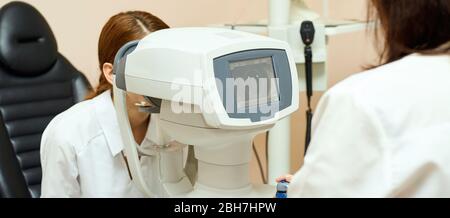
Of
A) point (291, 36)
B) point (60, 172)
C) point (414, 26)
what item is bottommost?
point (60, 172)

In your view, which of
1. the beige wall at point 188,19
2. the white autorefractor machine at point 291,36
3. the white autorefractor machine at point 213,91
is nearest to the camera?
the white autorefractor machine at point 213,91

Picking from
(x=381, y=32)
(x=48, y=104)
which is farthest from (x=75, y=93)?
(x=381, y=32)

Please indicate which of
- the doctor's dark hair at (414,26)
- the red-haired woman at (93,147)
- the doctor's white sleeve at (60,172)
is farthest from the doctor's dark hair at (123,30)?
the doctor's dark hair at (414,26)

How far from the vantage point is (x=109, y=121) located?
1.44 metres

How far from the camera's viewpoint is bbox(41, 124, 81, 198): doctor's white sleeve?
4.53ft

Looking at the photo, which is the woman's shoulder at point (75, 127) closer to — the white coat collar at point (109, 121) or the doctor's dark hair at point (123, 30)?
the white coat collar at point (109, 121)

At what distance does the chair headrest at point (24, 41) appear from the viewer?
1.91m

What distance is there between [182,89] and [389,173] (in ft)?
1.25

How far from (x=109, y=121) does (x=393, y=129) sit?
881 mm

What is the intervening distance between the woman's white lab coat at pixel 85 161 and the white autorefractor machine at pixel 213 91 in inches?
8.2

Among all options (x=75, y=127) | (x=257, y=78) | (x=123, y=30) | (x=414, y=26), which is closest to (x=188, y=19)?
(x=123, y=30)

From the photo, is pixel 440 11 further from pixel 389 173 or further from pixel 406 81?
pixel 389 173

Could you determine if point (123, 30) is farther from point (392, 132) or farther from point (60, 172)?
point (392, 132)
